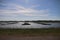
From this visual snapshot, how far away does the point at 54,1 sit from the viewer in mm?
1117

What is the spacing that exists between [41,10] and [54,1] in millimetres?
166

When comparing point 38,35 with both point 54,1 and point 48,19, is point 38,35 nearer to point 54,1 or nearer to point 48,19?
point 48,19

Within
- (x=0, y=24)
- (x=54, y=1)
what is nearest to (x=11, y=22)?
(x=0, y=24)

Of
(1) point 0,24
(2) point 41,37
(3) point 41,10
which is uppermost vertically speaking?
(3) point 41,10

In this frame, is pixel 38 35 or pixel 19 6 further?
pixel 19 6

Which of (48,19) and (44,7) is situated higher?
(44,7)

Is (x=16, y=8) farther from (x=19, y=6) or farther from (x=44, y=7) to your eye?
(x=44, y=7)

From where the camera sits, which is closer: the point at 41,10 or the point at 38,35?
the point at 38,35

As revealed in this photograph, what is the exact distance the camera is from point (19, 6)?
1.10 m

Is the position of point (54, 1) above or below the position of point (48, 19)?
above

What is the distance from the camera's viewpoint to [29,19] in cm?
111

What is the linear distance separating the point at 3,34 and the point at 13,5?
0.31m

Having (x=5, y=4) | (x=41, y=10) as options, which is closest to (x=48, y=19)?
(x=41, y=10)

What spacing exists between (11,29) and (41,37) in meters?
0.31
